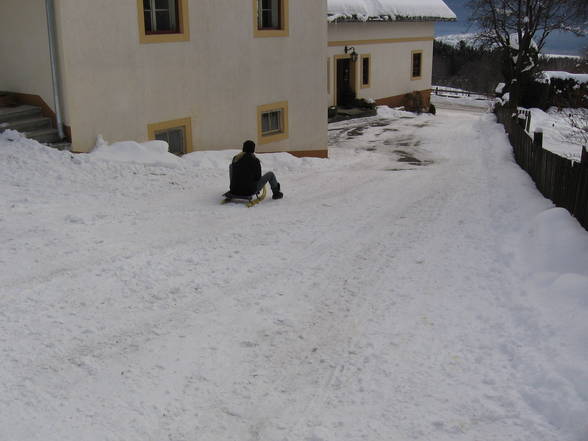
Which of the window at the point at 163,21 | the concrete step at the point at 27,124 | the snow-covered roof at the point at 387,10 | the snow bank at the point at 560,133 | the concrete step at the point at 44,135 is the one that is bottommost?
the snow bank at the point at 560,133

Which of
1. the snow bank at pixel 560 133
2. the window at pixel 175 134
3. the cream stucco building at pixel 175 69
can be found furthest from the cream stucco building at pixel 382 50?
the window at pixel 175 134

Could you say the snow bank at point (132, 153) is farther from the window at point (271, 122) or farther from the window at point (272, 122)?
the window at point (271, 122)

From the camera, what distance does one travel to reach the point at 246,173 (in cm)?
912

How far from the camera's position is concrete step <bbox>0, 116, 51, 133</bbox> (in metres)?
10.3

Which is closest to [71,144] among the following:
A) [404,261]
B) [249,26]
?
[249,26]

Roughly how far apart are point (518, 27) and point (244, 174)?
21295mm

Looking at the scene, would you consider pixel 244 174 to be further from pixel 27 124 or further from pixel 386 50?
pixel 386 50

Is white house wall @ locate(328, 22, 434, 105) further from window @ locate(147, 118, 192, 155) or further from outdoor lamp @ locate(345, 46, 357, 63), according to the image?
window @ locate(147, 118, 192, 155)

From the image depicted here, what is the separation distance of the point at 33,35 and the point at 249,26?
16.6 feet

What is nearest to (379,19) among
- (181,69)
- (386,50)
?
(386,50)

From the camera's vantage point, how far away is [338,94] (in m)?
27.1

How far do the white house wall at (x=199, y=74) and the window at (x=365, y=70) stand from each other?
38.5ft

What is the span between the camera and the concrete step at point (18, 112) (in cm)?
1047

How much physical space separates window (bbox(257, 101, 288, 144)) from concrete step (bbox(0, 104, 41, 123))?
5.46 m
